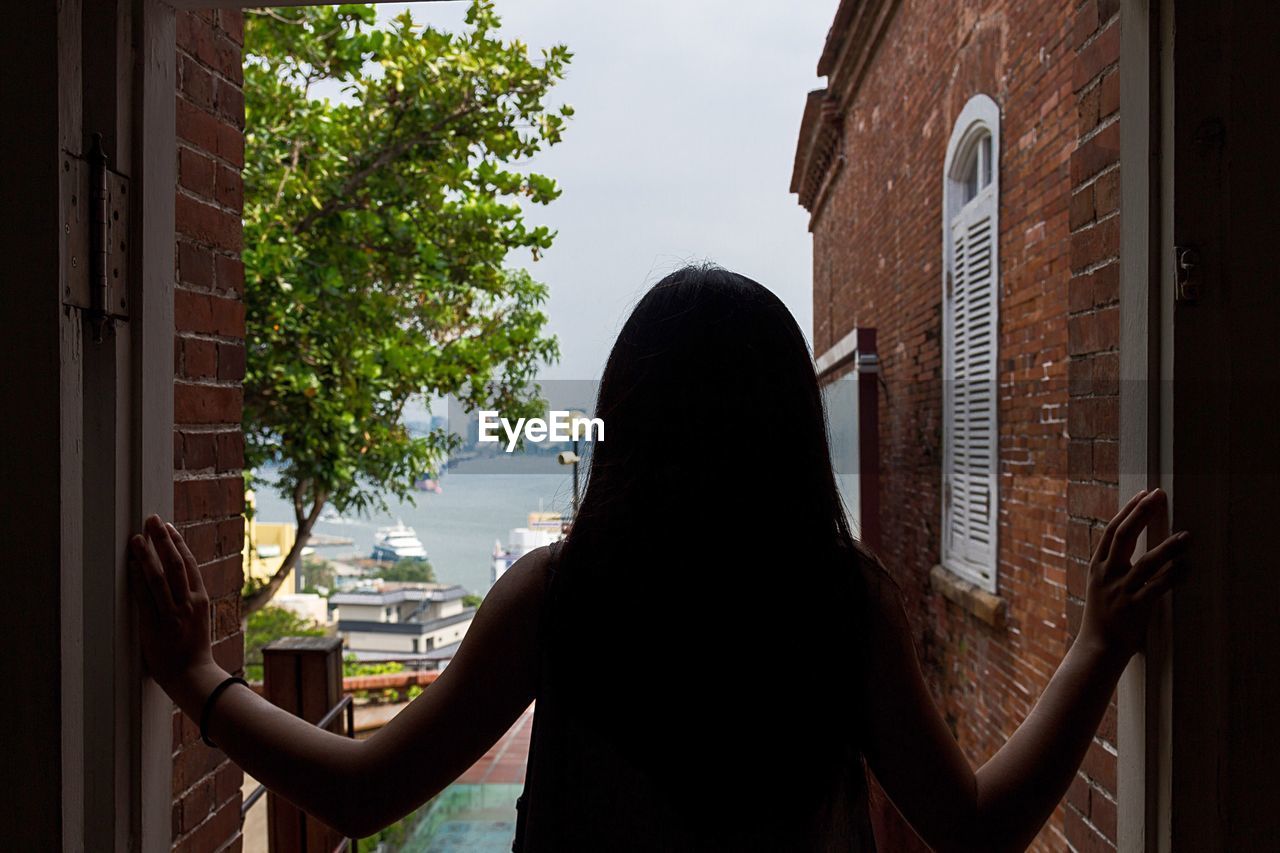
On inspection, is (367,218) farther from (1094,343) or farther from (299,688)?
(1094,343)

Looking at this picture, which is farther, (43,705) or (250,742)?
(250,742)

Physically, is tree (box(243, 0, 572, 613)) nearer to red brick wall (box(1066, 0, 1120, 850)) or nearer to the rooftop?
red brick wall (box(1066, 0, 1120, 850))

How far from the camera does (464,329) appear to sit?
29.5ft

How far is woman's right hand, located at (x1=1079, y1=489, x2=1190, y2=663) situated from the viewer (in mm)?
1102

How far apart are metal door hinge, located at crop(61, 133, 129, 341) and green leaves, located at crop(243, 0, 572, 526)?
498 centimetres

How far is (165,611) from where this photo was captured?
1182mm

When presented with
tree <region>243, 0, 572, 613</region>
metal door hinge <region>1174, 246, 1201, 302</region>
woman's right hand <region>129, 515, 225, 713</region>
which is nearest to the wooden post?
woman's right hand <region>129, 515, 225, 713</region>

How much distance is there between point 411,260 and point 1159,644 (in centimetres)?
639

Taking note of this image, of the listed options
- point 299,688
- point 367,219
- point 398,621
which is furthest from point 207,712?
point 398,621

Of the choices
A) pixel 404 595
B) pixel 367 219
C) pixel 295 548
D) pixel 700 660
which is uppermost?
pixel 367 219

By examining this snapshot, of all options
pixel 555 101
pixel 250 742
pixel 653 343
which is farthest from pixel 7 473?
pixel 555 101

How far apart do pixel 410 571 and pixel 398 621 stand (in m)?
6.68

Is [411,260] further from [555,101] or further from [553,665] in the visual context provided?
[553,665]

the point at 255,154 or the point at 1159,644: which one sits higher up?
the point at 255,154
